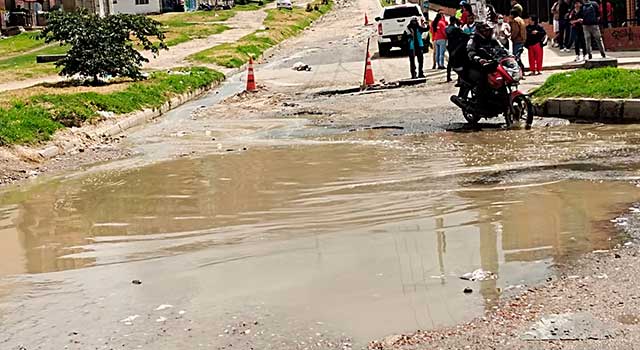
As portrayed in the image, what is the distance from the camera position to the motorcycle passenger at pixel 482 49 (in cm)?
1413

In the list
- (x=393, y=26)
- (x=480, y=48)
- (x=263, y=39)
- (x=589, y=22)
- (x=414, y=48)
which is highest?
(x=393, y=26)

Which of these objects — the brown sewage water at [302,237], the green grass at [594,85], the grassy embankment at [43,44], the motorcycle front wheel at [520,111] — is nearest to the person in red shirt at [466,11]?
the green grass at [594,85]

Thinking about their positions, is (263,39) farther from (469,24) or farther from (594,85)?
(594,85)

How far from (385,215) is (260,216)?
1163mm

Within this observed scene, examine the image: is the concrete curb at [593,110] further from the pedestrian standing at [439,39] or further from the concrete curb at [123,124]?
the pedestrian standing at [439,39]

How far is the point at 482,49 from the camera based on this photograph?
1417cm

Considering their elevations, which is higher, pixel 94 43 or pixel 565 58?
pixel 94 43

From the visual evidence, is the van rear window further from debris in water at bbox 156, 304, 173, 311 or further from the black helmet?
debris in water at bbox 156, 304, 173, 311

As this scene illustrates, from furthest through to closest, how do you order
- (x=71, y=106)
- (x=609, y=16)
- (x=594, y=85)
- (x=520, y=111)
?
(x=609, y=16), (x=71, y=106), (x=594, y=85), (x=520, y=111)

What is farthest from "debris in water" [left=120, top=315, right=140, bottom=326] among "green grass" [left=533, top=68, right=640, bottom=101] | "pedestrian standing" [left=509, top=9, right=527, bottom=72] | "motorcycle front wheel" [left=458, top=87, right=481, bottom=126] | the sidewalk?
the sidewalk

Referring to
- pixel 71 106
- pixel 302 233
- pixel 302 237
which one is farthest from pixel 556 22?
pixel 302 237

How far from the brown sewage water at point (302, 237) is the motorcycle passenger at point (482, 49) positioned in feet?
7.89

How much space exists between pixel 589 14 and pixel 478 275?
17.8 metres

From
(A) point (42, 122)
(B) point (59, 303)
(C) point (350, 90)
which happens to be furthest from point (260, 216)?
(C) point (350, 90)
